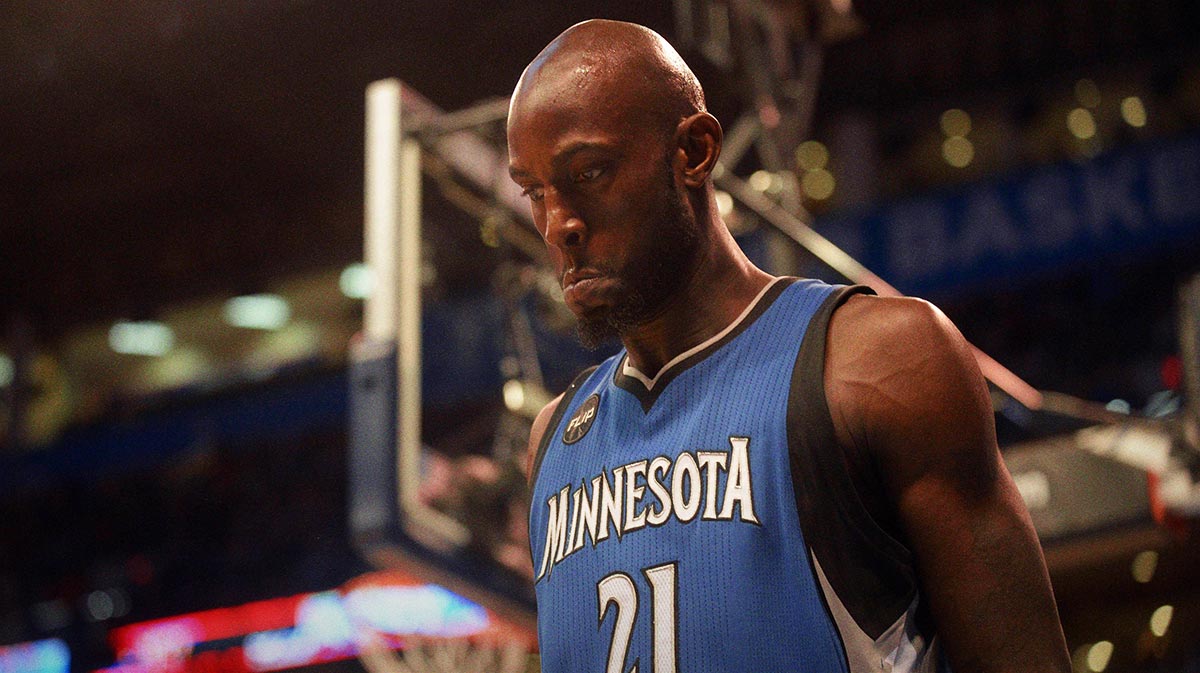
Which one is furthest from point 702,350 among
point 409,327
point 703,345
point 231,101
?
point 231,101

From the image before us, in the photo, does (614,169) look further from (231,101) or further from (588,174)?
(231,101)

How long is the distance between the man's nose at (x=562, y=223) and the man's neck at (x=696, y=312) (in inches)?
6.0

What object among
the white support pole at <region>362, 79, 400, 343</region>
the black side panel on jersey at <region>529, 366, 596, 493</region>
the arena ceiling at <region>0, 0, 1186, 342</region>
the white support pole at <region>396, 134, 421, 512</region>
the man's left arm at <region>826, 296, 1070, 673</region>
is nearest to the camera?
the man's left arm at <region>826, 296, 1070, 673</region>

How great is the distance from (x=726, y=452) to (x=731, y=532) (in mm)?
95

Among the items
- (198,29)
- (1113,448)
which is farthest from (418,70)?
(1113,448)

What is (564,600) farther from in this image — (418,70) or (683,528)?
(418,70)

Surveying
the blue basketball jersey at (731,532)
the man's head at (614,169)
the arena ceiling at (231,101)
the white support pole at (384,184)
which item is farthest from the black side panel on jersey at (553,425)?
the arena ceiling at (231,101)

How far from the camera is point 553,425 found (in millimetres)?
1769

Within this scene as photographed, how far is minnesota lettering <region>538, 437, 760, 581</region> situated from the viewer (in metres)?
1.40

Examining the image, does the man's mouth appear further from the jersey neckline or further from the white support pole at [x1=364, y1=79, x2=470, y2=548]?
the white support pole at [x1=364, y1=79, x2=470, y2=548]

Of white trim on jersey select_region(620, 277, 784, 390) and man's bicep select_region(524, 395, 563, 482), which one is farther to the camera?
man's bicep select_region(524, 395, 563, 482)

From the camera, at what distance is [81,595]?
13.6 metres

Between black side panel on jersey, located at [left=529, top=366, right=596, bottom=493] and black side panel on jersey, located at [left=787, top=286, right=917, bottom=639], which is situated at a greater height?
black side panel on jersey, located at [left=529, top=366, right=596, bottom=493]

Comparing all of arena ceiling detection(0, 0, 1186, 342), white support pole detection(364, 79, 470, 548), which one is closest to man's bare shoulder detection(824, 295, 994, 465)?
white support pole detection(364, 79, 470, 548)
